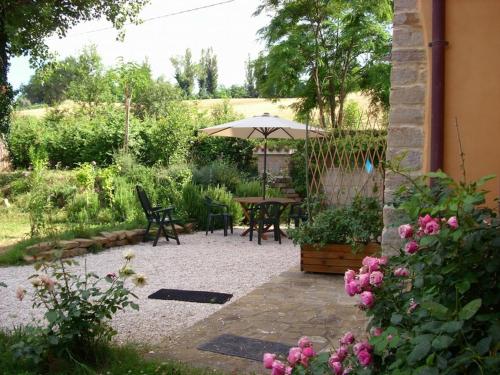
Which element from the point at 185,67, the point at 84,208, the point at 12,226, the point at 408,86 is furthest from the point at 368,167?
the point at 185,67

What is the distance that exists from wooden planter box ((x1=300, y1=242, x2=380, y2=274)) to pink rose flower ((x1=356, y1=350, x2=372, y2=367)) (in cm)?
357

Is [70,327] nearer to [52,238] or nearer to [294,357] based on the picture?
[294,357]

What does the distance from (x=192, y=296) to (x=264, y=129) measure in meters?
5.08

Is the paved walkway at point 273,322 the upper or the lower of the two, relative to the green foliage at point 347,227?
lower

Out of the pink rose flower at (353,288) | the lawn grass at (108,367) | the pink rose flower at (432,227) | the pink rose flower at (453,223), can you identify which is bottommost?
the lawn grass at (108,367)

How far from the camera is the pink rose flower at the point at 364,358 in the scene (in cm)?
204

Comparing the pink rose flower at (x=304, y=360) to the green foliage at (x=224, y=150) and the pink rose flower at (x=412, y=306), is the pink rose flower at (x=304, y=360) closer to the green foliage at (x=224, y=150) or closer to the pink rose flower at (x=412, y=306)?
the pink rose flower at (x=412, y=306)

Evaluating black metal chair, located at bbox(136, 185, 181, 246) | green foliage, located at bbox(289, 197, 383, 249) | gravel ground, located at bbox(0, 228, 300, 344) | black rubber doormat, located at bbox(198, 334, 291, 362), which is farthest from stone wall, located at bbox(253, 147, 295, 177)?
black rubber doormat, located at bbox(198, 334, 291, 362)

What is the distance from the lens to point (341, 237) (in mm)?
5750

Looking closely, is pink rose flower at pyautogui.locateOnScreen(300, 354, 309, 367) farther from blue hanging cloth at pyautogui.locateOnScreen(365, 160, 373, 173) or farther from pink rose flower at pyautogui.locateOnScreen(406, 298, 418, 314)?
blue hanging cloth at pyautogui.locateOnScreen(365, 160, 373, 173)

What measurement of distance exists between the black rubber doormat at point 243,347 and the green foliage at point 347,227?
2.24 metres

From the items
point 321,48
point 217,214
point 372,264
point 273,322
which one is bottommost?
point 217,214

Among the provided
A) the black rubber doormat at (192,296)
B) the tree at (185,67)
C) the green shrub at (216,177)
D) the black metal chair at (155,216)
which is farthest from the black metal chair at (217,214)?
the tree at (185,67)

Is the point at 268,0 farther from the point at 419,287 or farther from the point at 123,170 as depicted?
the point at 419,287
